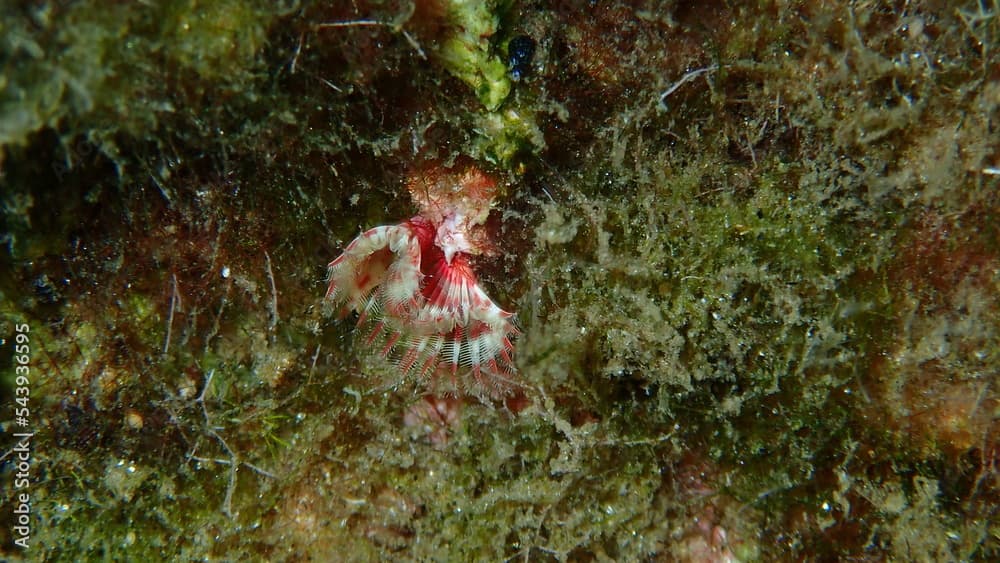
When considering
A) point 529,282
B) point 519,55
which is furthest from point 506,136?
point 529,282

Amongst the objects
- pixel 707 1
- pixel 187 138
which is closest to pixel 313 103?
pixel 187 138

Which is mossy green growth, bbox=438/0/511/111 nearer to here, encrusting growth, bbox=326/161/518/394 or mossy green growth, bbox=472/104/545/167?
mossy green growth, bbox=472/104/545/167

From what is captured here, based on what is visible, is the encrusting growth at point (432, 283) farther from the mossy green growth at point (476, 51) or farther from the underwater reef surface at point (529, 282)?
the mossy green growth at point (476, 51)

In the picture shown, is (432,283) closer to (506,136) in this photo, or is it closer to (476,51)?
(506,136)

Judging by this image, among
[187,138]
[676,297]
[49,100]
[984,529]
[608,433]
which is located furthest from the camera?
→ [608,433]

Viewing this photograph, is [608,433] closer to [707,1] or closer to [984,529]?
[984,529]

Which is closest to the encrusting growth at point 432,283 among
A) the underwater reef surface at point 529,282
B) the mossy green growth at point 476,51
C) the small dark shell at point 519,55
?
the underwater reef surface at point 529,282
